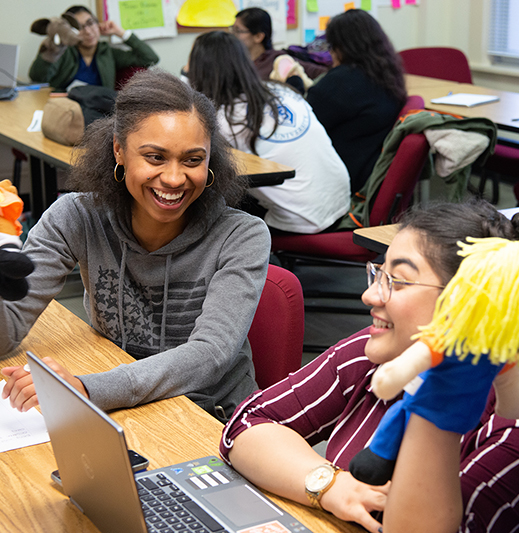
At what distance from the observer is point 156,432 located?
3.56 ft

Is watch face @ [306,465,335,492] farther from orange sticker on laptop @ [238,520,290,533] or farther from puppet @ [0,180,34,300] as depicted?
puppet @ [0,180,34,300]

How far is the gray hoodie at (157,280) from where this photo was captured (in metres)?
1.32

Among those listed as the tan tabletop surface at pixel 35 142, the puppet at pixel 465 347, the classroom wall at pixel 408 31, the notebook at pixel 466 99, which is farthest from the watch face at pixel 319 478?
the classroom wall at pixel 408 31

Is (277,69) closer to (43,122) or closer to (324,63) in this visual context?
(324,63)

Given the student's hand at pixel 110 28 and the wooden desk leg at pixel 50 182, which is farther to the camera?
the student's hand at pixel 110 28

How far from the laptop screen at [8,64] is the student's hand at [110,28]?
660mm

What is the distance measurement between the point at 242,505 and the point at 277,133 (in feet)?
6.70

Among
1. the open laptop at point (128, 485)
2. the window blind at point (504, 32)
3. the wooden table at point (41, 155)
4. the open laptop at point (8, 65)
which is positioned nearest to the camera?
the open laptop at point (128, 485)

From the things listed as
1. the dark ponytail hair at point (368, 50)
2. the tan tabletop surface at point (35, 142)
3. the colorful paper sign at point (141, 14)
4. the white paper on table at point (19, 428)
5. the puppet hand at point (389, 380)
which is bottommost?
the white paper on table at point (19, 428)

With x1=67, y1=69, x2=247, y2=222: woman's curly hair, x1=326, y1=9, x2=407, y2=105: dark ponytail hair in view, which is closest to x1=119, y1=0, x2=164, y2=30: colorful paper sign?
x1=326, y1=9, x2=407, y2=105: dark ponytail hair

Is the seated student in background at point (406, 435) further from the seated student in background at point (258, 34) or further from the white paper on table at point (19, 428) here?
the seated student in background at point (258, 34)

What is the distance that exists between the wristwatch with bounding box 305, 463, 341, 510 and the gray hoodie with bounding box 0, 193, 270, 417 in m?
0.41

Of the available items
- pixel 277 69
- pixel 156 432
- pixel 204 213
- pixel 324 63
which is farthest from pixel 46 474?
pixel 324 63

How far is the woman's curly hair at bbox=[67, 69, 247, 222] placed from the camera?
1.35 metres
